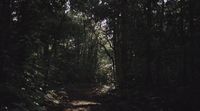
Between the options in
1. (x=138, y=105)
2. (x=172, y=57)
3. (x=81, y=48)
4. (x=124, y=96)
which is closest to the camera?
(x=138, y=105)

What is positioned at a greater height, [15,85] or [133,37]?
[133,37]

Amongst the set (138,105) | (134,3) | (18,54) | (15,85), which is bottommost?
(138,105)

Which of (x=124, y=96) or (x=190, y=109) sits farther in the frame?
(x=124, y=96)

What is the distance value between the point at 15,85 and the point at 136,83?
1378 centimetres

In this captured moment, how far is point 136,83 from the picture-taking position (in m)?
26.2

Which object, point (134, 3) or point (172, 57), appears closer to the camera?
point (172, 57)

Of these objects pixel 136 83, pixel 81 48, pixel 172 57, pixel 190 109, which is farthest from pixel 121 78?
→ pixel 81 48

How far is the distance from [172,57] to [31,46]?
12942mm

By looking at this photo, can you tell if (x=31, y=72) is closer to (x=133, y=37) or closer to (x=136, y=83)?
(x=136, y=83)

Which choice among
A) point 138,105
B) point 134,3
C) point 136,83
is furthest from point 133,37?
point 138,105

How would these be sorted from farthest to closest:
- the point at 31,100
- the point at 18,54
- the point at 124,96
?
the point at 124,96 < the point at 18,54 < the point at 31,100

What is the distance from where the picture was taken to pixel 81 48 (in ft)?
212

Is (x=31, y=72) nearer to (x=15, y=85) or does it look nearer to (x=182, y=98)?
(x=15, y=85)

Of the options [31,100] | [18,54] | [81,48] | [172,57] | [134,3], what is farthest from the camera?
[81,48]
